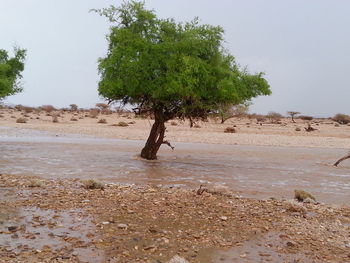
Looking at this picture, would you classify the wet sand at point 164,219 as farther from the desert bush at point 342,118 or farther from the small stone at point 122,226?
the desert bush at point 342,118

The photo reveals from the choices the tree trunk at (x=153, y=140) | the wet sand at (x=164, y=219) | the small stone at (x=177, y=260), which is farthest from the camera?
the tree trunk at (x=153, y=140)

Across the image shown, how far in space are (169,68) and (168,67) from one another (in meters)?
0.06

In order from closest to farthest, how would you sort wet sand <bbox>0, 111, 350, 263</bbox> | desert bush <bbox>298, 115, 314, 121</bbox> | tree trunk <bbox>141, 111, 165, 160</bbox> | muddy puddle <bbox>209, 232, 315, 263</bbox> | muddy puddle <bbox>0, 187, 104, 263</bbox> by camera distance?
1. muddy puddle <bbox>0, 187, 104, 263</bbox>
2. muddy puddle <bbox>209, 232, 315, 263</bbox>
3. wet sand <bbox>0, 111, 350, 263</bbox>
4. tree trunk <bbox>141, 111, 165, 160</bbox>
5. desert bush <bbox>298, 115, 314, 121</bbox>

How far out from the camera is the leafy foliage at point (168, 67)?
16797 millimetres

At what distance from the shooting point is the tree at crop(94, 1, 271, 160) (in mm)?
16797

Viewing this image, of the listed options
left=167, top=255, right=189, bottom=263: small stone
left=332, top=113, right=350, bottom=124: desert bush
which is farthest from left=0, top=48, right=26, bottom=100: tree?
left=332, top=113, right=350, bottom=124: desert bush

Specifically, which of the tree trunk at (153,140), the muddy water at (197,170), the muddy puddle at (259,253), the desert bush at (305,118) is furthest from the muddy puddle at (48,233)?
the desert bush at (305,118)

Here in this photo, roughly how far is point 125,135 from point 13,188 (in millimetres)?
24782

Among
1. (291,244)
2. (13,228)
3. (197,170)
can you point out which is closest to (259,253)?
(291,244)

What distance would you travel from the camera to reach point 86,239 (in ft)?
22.2

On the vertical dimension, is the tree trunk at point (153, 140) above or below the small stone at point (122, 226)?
above

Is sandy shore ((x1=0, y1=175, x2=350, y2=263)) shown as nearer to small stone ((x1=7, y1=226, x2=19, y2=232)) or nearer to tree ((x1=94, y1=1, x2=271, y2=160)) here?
small stone ((x1=7, y1=226, x2=19, y2=232))

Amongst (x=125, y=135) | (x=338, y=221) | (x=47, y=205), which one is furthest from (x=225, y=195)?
(x=125, y=135)

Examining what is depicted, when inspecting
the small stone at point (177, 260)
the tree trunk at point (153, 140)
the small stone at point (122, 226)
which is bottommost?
the small stone at point (177, 260)
